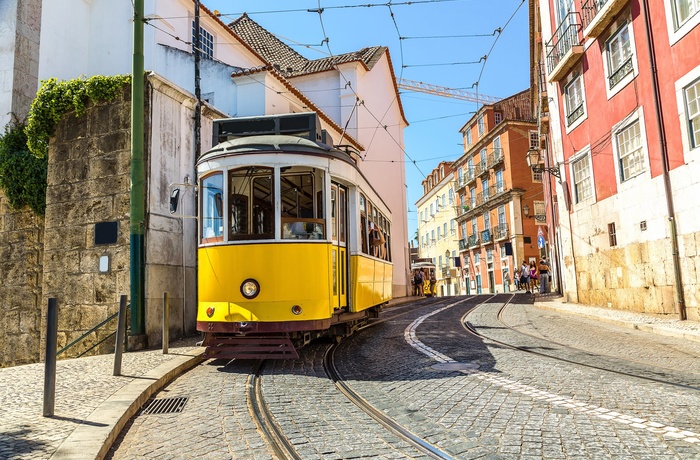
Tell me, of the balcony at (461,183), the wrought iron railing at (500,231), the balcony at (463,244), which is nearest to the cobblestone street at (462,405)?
the wrought iron railing at (500,231)

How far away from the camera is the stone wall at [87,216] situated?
381 inches

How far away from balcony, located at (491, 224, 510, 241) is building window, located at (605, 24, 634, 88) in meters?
26.8

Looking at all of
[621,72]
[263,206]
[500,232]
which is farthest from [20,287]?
[500,232]

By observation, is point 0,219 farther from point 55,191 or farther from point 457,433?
point 457,433

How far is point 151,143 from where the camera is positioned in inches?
385

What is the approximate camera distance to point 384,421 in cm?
416

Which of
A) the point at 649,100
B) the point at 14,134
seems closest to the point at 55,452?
the point at 14,134

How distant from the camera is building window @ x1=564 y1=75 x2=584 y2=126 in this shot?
16469 millimetres

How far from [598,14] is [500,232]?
28.9 meters

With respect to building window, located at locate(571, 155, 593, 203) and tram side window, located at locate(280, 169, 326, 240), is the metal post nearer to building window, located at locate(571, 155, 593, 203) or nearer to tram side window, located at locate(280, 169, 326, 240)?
tram side window, located at locate(280, 169, 326, 240)

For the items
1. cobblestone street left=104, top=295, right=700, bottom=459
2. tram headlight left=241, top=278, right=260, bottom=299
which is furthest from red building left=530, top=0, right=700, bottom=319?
tram headlight left=241, top=278, right=260, bottom=299

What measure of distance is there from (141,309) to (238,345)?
9.80 ft

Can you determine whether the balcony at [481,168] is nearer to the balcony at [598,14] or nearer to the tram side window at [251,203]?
the balcony at [598,14]

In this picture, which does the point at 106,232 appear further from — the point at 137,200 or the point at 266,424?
the point at 266,424
